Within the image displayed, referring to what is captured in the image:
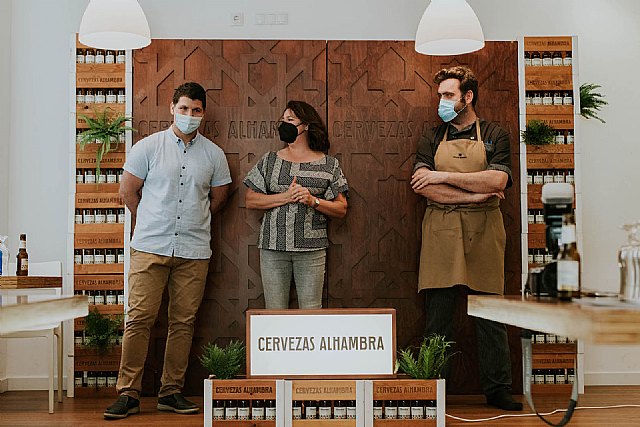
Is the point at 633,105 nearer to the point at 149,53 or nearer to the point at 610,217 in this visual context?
the point at 610,217

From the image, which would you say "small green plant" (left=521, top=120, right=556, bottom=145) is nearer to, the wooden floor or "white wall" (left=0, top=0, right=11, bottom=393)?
the wooden floor

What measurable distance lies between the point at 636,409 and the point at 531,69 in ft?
7.18

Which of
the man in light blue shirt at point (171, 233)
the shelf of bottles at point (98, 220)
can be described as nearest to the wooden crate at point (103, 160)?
the shelf of bottles at point (98, 220)

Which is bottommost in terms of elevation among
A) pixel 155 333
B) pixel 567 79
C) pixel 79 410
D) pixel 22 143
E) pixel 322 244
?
pixel 79 410

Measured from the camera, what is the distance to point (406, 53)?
5.32m

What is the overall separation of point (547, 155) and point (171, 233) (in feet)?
7.96

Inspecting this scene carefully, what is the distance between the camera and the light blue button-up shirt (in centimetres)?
484

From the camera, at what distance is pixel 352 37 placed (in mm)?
5836

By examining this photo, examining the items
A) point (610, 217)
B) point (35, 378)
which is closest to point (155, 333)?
point (35, 378)

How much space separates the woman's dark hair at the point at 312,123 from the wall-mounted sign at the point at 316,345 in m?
1.47

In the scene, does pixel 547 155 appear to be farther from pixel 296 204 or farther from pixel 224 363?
pixel 224 363

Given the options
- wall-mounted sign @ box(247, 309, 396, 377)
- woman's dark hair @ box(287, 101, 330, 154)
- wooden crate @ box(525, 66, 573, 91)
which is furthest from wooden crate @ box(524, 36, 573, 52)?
wall-mounted sign @ box(247, 309, 396, 377)

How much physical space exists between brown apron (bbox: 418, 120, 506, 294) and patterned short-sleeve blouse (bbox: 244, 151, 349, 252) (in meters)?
0.63

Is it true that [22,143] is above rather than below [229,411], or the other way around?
above
